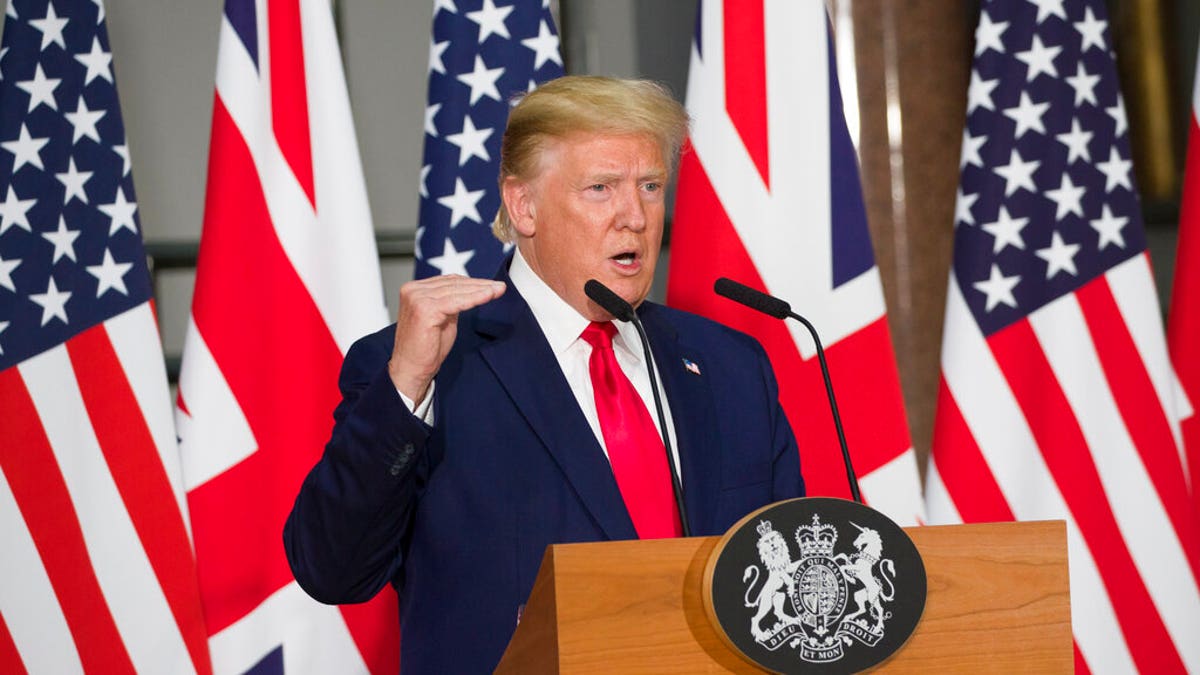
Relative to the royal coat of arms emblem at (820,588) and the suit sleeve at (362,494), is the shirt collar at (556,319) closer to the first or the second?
the suit sleeve at (362,494)

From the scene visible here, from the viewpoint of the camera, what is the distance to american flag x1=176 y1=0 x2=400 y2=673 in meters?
2.75

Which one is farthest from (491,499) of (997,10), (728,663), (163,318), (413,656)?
(997,10)

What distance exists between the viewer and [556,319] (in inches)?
85.4

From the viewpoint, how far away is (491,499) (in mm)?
1967

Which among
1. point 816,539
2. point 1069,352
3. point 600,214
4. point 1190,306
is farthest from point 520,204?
point 1190,306

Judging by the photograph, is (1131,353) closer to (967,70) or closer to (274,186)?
(967,70)

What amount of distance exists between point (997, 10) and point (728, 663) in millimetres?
2286

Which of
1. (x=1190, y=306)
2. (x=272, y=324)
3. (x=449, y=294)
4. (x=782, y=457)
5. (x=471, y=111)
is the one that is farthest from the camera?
(x=1190, y=306)

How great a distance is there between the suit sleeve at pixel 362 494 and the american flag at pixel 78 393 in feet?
2.85

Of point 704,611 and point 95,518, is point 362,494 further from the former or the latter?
point 95,518

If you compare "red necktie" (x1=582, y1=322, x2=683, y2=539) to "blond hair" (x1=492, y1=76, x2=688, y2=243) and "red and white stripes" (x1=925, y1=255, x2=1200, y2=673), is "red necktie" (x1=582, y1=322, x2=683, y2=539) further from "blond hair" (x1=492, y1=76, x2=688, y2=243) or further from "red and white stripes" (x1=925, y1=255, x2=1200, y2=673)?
"red and white stripes" (x1=925, y1=255, x2=1200, y2=673)

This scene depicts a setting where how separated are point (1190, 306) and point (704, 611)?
2258mm

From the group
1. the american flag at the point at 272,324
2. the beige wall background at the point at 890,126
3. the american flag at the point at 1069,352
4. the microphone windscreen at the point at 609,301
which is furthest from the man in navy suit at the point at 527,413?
the beige wall background at the point at 890,126

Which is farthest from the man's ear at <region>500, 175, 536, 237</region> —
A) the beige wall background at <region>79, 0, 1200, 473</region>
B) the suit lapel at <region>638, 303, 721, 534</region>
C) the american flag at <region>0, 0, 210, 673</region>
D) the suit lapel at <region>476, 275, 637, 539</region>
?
the beige wall background at <region>79, 0, 1200, 473</region>
